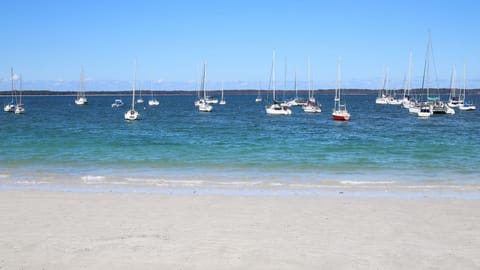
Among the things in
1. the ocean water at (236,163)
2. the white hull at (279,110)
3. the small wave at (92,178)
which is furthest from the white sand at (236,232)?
the white hull at (279,110)

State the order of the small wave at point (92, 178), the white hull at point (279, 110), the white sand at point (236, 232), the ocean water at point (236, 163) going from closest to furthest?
the white sand at point (236, 232)
the ocean water at point (236, 163)
the small wave at point (92, 178)
the white hull at point (279, 110)

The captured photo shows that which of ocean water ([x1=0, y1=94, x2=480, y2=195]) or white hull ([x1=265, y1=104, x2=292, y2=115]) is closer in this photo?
ocean water ([x1=0, y1=94, x2=480, y2=195])

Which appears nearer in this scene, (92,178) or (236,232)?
(236,232)

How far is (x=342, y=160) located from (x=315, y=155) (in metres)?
2.93

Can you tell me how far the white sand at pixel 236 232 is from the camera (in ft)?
30.8

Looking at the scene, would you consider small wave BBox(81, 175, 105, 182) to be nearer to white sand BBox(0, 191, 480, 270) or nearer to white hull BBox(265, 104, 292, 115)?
white sand BBox(0, 191, 480, 270)

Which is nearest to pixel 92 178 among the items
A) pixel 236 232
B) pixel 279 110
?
pixel 236 232

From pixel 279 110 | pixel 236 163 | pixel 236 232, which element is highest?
pixel 236 232

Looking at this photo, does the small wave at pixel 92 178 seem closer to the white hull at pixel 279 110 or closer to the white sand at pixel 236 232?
the white sand at pixel 236 232

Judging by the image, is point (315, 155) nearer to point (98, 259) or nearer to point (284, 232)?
point (284, 232)

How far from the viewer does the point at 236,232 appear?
37.7 ft

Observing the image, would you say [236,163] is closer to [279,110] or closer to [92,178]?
[92,178]

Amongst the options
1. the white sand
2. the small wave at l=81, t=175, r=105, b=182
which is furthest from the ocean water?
the white sand

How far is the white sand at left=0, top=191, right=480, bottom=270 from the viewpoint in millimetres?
9398
